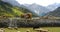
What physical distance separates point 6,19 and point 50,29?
1328 millimetres

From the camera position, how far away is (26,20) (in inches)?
190

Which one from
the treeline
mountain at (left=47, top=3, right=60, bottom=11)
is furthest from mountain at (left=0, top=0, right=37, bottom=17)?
mountain at (left=47, top=3, right=60, bottom=11)

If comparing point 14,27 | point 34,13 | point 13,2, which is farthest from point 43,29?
point 13,2

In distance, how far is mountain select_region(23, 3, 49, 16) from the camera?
16.0ft

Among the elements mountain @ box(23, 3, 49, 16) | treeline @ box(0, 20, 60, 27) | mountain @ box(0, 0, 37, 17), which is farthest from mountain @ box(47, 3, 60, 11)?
mountain @ box(0, 0, 37, 17)

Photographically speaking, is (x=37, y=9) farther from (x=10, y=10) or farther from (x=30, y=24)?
(x=10, y=10)

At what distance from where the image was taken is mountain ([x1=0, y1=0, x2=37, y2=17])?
4801 mm

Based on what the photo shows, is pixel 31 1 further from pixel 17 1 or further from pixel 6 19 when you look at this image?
pixel 6 19

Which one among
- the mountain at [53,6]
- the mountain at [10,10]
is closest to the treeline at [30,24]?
the mountain at [10,10]

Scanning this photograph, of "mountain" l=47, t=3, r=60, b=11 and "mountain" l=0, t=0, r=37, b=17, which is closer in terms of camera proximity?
"mountain" l=0, t=0, r=37, b=17

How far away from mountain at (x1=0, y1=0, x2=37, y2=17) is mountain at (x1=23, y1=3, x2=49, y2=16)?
6.0 inches

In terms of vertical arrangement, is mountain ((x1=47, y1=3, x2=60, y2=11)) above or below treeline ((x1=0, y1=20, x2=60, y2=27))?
above

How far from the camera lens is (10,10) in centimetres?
482

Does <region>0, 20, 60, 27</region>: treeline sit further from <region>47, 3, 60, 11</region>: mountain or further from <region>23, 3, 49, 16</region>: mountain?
<region>47, 3, 60, 11</region>: mountain
